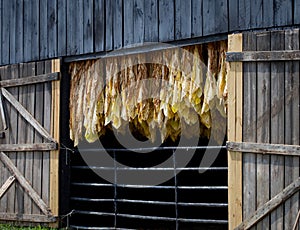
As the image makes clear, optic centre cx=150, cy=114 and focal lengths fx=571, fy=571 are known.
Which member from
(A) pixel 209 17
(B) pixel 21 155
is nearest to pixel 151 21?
(A) pixel 209 17

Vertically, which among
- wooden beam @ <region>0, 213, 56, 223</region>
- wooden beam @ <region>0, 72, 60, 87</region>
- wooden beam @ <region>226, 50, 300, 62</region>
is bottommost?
wooden beam @ <region>0, 213, 56, 223</region>

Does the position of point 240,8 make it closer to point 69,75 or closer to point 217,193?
point 69,75

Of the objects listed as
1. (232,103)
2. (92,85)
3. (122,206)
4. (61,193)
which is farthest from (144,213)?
(232,103)

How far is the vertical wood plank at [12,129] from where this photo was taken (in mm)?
8984

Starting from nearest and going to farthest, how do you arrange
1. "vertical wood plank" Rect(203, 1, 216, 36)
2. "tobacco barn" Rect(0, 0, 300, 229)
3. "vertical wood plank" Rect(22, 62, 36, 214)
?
"tobacco barn" Rect(0, 0, 300, 229), "vertical wood plank" Rect(203, 1, 216, 36), "vertical wood plank" Rect(22, 62, 36, 214)

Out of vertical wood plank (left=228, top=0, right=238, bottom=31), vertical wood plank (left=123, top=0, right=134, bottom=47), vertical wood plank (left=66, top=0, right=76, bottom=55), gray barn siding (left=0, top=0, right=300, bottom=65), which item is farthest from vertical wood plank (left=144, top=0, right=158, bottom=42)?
vertical wood plank (left=66, top=0, right=76, bottom=55)

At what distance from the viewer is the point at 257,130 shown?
6.58 m

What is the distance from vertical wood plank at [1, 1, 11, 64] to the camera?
366 inches

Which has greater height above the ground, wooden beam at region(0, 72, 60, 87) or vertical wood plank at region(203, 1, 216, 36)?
vertical wood plank at region(203, 1, 216, 36)

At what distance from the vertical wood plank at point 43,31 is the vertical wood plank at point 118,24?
1.37 meters

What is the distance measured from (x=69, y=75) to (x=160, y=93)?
1664mm

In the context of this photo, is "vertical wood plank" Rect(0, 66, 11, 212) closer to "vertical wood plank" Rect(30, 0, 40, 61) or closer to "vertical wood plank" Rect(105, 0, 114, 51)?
"vertical wood plank" Rect(30, 0, 40, 61)

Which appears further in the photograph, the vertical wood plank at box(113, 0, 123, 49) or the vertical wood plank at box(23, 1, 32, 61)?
the vertical wood plank at box(23, 1, 32, 61)

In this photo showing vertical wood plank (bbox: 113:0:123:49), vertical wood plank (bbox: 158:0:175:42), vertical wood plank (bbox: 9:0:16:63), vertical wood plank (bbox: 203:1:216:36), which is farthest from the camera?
vertical wood plank (bbox: 9:0:16:63)
